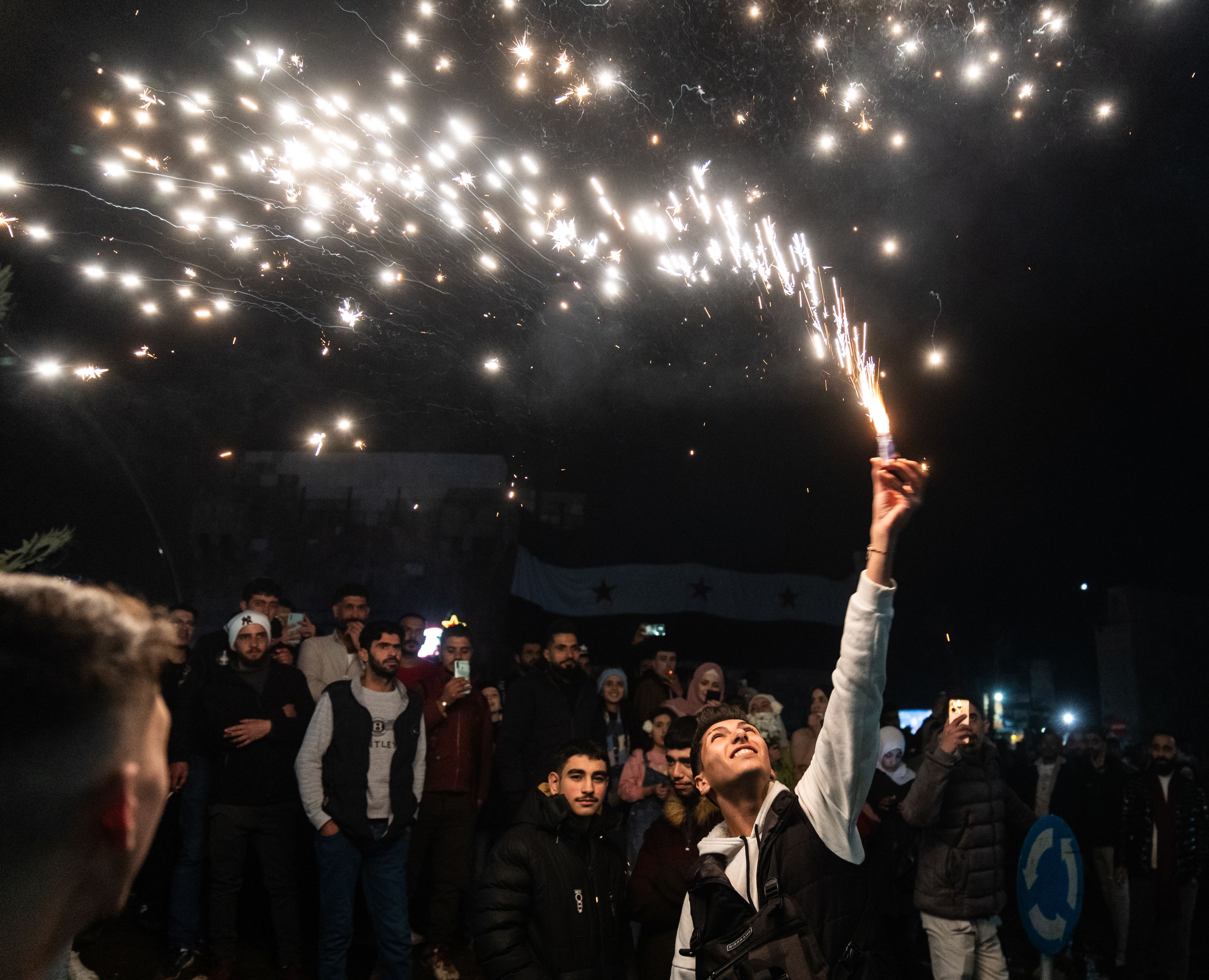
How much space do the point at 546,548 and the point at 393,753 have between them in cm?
1621

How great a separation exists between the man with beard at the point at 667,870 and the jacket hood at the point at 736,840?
0.91 meters

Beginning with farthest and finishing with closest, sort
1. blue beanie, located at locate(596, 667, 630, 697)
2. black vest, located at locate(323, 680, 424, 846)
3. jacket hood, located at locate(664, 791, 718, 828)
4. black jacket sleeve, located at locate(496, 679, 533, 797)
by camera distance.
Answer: blue beanie, located at locate(596, 667, 630, 697)
black jacket sleeve, located at locate(496, 679, 533, 797)
black vest, located at locate(323, 680, 424, 846)
jacket hood, located at locate(664, 791, 718, 828)

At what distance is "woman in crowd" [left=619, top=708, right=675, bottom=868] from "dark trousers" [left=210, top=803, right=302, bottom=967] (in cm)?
229

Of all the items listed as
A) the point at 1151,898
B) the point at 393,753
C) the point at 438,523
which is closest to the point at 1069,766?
the point at 1151,898

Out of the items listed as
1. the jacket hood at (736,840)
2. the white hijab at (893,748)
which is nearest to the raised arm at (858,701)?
the jacket hood at (736,840)

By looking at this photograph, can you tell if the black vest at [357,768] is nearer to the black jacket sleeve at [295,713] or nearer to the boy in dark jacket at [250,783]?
the black jacket sleeve at [295,713]

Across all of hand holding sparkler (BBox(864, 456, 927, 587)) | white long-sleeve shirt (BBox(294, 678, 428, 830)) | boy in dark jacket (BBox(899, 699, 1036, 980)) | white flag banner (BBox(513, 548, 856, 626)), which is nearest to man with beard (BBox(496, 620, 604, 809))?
white long-sleeve shirt (BBox(294, 678, 428, 830))

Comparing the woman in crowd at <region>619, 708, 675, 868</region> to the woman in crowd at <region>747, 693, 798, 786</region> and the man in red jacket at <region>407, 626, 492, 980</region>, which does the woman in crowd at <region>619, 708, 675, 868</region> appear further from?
the man in red jacket at <region>407, 626, 492, 980</region>

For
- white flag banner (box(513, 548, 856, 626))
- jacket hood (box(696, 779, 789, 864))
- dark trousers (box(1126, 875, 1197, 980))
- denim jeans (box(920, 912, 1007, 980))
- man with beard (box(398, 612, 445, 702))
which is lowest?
dark trousers (box(1126, 875, 1197, 980))

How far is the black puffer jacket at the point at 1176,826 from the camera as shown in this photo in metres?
7.08

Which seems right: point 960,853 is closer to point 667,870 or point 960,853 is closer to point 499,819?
point 667,870

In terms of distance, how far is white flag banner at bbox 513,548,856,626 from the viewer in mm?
16875

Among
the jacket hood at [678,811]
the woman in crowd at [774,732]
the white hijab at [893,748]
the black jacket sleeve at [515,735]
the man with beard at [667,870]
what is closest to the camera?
the man with beard at [667,870]

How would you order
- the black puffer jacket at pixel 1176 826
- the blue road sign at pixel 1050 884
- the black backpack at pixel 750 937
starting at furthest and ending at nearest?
the black puffer jacket at pixel 1176 826
the blue road sign at pixel 1050 884
the black backpack at pixel 750 937
